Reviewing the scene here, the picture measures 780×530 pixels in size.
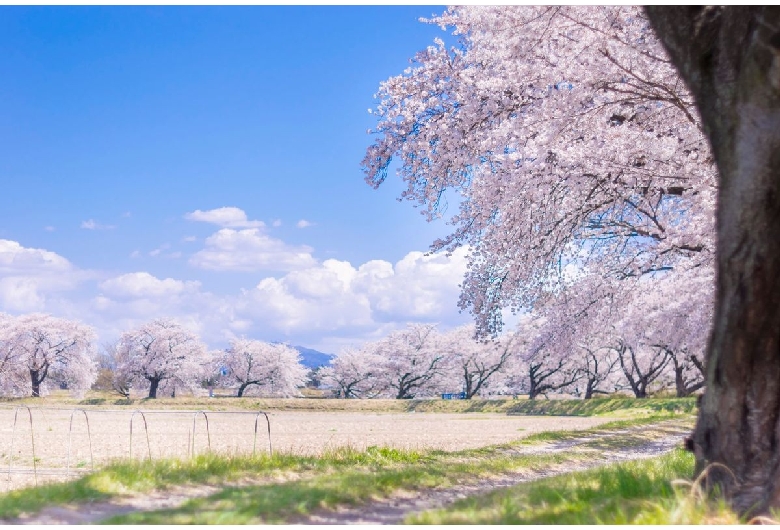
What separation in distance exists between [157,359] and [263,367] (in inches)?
414

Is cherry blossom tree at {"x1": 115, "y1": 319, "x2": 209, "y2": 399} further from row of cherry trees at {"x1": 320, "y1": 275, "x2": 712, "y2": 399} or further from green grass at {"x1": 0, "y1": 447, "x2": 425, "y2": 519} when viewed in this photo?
green grass at {"x1": 0, "y1": 447, "x2": 425, "y2": 519}

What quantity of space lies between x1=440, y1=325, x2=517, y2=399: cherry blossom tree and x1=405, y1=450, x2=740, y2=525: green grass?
50.4m

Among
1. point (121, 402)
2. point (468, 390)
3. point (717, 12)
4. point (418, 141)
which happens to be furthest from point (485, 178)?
point (468, 390)

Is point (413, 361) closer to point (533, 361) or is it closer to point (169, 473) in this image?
point (533, 361)

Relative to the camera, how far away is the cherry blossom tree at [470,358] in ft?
186

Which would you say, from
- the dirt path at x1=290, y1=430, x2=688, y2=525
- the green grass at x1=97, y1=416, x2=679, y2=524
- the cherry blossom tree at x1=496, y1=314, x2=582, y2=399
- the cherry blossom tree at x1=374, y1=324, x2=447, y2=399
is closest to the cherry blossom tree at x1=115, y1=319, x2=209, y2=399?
the cherry blossom tree at x1=374, y1=324, x2=447, y2=399

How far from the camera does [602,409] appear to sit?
1564 inches

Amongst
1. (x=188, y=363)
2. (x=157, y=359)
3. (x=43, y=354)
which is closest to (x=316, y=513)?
(x=43, y=354)

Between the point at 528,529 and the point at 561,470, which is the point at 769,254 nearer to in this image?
the point at 528,529

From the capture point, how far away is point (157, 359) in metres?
Result: 60.5

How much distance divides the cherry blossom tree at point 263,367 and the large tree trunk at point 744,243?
208ft

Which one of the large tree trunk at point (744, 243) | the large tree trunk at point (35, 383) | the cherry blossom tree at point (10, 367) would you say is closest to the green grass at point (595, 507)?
the large tree trunk at point (744, 243)

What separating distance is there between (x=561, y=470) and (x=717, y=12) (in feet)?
23.7

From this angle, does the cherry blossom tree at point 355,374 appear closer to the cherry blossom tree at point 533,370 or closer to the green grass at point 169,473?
the cherry blossom tree at point 533,370
